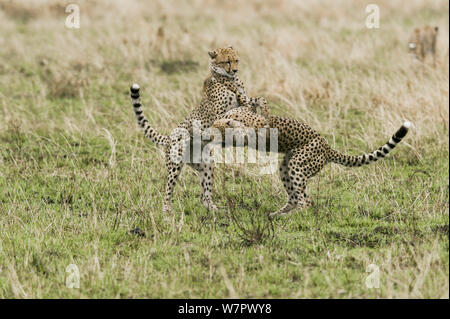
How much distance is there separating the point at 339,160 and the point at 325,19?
1029cm

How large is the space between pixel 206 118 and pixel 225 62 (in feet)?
1.60

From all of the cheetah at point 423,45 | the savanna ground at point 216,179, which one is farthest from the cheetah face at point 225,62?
the cheetah at point 423,45

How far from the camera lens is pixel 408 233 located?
201 inches

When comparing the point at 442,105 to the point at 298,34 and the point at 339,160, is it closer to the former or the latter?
the point at 339,160

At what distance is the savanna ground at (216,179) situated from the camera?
4.55 meters

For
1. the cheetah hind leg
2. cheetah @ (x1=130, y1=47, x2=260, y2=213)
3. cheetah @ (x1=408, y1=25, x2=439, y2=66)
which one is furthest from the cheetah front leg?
cheetah @ (x1=408, y1=25, x2=439, y2=66)

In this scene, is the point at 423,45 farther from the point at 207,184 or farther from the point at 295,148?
the point at 207,184

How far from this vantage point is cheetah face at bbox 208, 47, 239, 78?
6027 millimetres

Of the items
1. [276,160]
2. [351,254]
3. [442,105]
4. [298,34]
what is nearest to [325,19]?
[298,34]

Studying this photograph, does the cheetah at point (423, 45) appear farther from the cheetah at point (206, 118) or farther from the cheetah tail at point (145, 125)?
the cheetah tail at point (145, 125)

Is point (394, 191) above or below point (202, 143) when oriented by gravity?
below

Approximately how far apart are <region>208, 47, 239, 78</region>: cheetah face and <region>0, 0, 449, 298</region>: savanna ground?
86cm
